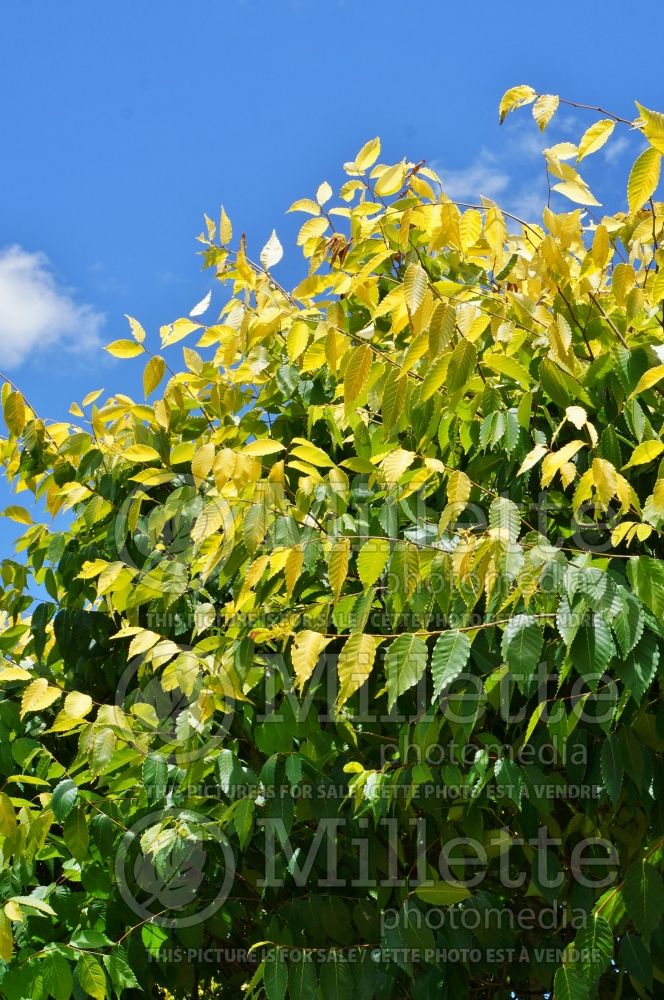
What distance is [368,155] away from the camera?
302 cm

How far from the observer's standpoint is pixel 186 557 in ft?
9.99

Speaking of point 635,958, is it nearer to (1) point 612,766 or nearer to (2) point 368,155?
(1) point 612,766

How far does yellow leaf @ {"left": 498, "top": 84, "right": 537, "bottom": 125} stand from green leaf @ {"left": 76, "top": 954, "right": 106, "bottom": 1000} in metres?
2.38

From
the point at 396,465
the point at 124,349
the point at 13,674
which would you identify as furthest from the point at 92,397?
the point at 396,465

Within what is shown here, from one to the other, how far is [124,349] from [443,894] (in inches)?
75.8

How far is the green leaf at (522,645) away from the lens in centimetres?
192

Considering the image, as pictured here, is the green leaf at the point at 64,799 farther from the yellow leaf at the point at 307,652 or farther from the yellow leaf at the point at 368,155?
the yellow leaf at the point at 368,155

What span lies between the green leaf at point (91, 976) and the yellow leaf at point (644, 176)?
231 centimetres

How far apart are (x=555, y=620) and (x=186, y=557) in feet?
4.40

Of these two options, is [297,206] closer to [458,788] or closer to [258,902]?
[458,788]

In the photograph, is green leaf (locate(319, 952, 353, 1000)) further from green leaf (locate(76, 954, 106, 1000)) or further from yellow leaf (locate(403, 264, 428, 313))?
yellow leaf (locate(403, 264, 428, 313))

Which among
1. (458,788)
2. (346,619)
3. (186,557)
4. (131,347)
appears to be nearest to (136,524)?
(186,557)

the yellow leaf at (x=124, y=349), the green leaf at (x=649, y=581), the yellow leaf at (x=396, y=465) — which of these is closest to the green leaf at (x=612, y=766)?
the green leaf at (x=649, y=581)

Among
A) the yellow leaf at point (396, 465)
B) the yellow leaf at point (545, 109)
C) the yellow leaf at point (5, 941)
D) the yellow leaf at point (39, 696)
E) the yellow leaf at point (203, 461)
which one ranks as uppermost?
the yellow leaf at point (545, 109)
